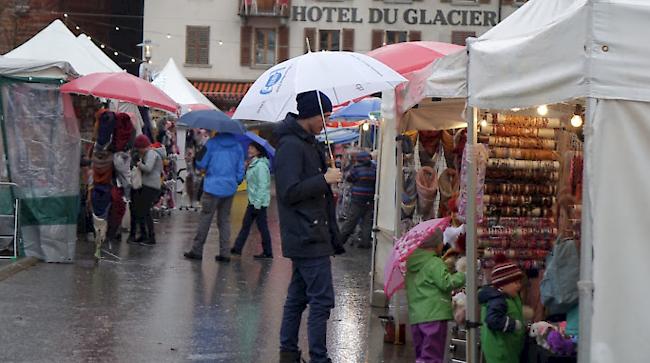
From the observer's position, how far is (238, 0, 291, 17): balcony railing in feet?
164

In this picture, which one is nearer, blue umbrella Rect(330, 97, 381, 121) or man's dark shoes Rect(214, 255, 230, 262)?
man's dark shoes Rect(214, 255, 230, 262)

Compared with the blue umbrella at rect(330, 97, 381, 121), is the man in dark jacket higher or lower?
lower

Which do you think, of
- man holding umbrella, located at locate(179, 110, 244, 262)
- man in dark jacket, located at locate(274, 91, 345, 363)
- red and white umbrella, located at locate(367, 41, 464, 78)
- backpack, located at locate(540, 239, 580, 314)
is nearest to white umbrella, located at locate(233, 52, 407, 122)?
man in dark jacket, located at locate(274, 91, 345, 363)

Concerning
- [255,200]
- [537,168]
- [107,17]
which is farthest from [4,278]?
[107,17]

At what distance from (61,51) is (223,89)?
107ft

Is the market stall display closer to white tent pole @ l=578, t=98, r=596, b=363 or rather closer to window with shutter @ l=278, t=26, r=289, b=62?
white tent pole @ l=578, t=98, r=596, b=363

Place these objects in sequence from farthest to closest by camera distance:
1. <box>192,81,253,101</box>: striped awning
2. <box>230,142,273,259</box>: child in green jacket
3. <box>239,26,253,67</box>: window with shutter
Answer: <box>239,26,253,67</box>: window with shutter → <box>192,81,253,101</box>: striped awning → <box>230,142,273,259</box>: child in green jacket

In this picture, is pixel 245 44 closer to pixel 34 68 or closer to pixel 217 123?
pixel 217 123

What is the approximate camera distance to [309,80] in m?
8.19

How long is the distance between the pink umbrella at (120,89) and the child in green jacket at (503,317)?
7.70 m

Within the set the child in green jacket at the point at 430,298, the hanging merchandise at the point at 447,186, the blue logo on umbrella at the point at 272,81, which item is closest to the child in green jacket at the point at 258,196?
the hanging merchandise at the point at 447,186

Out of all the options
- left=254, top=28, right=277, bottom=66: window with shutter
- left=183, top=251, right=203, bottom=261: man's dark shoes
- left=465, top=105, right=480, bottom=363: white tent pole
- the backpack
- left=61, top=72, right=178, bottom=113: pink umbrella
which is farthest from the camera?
left=254, top=28, right=277, bottom=66: window with shutter

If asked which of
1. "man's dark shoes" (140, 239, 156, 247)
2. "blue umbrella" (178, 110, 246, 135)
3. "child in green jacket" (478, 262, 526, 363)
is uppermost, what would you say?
"blue umbrella" (178, 110, 246, 135)

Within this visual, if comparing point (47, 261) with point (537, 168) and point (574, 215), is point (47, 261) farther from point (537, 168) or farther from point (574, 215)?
point (574, 215)
